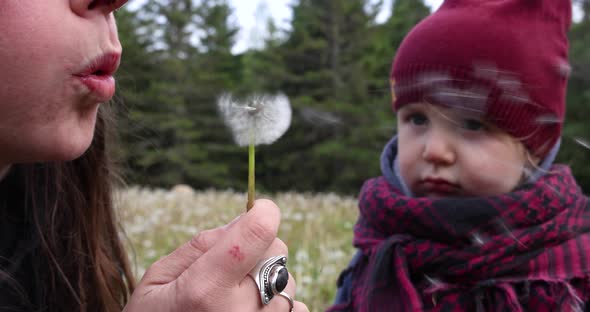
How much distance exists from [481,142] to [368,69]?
416 centimetres

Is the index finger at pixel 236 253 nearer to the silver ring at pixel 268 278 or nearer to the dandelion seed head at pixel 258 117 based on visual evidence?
the silver ring at pixel 268 278

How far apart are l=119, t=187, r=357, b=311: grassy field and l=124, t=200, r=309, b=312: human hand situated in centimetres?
117

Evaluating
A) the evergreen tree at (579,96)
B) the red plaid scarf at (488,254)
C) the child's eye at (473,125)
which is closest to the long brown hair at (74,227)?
the red plaid scarf at (488,254)

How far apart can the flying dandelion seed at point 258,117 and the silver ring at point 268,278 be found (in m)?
0.25

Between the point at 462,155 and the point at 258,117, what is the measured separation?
933 mm

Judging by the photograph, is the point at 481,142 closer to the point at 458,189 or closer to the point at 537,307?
the point at 458,189

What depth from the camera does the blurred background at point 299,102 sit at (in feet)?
6.91

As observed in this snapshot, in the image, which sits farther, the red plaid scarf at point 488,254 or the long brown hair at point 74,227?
the red plaid scarf at point 488,254

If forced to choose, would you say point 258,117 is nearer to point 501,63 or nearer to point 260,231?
point 260,231

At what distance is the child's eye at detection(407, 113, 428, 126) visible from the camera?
6.32 feet

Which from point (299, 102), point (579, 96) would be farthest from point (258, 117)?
point (299, 102)

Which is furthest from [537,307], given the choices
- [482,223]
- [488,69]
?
[488,69]

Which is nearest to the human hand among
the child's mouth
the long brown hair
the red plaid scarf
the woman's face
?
Result: the woman's face

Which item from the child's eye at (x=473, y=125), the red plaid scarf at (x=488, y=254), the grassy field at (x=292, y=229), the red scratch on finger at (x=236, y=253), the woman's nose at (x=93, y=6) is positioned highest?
the woman's nose at (x=93, y=6)
